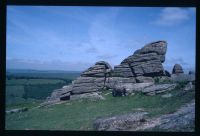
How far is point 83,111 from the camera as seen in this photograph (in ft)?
77.2

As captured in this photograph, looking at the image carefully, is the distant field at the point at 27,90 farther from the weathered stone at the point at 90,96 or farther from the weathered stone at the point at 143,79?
the weathered stone at the point at 143,79

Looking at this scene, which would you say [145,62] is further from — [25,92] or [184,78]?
[25,92]

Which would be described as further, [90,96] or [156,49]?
[156,49]

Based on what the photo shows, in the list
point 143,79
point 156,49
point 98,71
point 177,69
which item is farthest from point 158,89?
point 177,69

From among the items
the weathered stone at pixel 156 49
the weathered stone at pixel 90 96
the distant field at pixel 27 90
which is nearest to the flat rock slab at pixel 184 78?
the weathered stone at pixel 156 49

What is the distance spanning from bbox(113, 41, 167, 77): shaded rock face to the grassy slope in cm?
702

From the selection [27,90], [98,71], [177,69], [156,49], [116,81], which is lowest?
[27,90]

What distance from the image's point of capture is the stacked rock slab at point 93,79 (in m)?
34.4

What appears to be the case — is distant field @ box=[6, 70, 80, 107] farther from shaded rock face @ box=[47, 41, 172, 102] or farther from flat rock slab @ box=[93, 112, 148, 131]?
flat rock slab @ box=[93, 112, 148, 131]

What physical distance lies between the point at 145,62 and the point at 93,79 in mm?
7253

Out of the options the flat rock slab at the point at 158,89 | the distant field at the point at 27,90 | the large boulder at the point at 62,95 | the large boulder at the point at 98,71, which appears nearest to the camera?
the flat rock slab at the point at 158,89

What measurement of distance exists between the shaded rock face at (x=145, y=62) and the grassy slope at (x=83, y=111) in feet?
23.0
